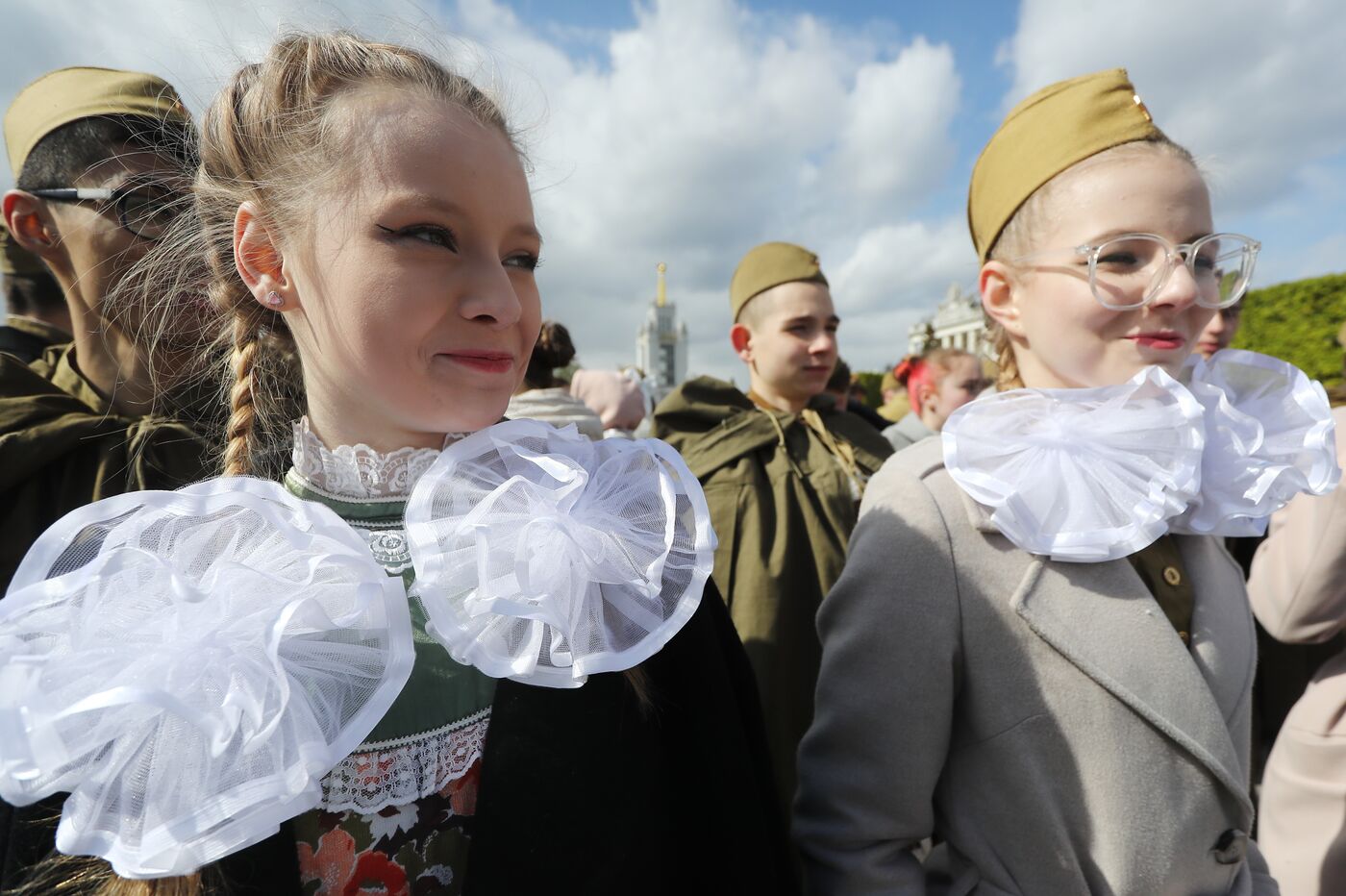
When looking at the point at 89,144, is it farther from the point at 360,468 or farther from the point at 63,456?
the point at 360,468

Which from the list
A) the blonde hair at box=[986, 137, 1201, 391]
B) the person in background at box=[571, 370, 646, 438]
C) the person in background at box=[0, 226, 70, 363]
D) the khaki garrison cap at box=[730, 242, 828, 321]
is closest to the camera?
the blonde hair at box=[986, 137, 1201, 391]

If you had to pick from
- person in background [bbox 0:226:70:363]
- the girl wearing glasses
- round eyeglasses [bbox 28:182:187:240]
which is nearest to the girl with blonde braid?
the girl wearing glasses

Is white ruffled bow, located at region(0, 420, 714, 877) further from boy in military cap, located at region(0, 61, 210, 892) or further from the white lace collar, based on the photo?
boy in military cap, located at region(0, 61, 210, 892)

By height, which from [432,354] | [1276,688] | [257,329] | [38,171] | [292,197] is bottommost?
[1276,688]

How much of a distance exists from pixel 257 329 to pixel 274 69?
431mm

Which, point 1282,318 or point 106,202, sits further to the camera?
point 1282,318

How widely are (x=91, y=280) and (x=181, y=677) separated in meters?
1.24

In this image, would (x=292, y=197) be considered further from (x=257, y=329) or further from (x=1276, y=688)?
(x=1276, y=688)

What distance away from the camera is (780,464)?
10.2 ft

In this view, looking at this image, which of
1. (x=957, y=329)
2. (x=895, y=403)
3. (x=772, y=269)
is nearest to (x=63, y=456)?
(x=772, y=269)

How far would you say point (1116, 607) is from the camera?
1.33 metres

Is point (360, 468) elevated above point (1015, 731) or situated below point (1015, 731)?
above

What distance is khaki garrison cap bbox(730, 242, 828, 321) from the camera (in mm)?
3537

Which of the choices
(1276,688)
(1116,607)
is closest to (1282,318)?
(1276,688)
